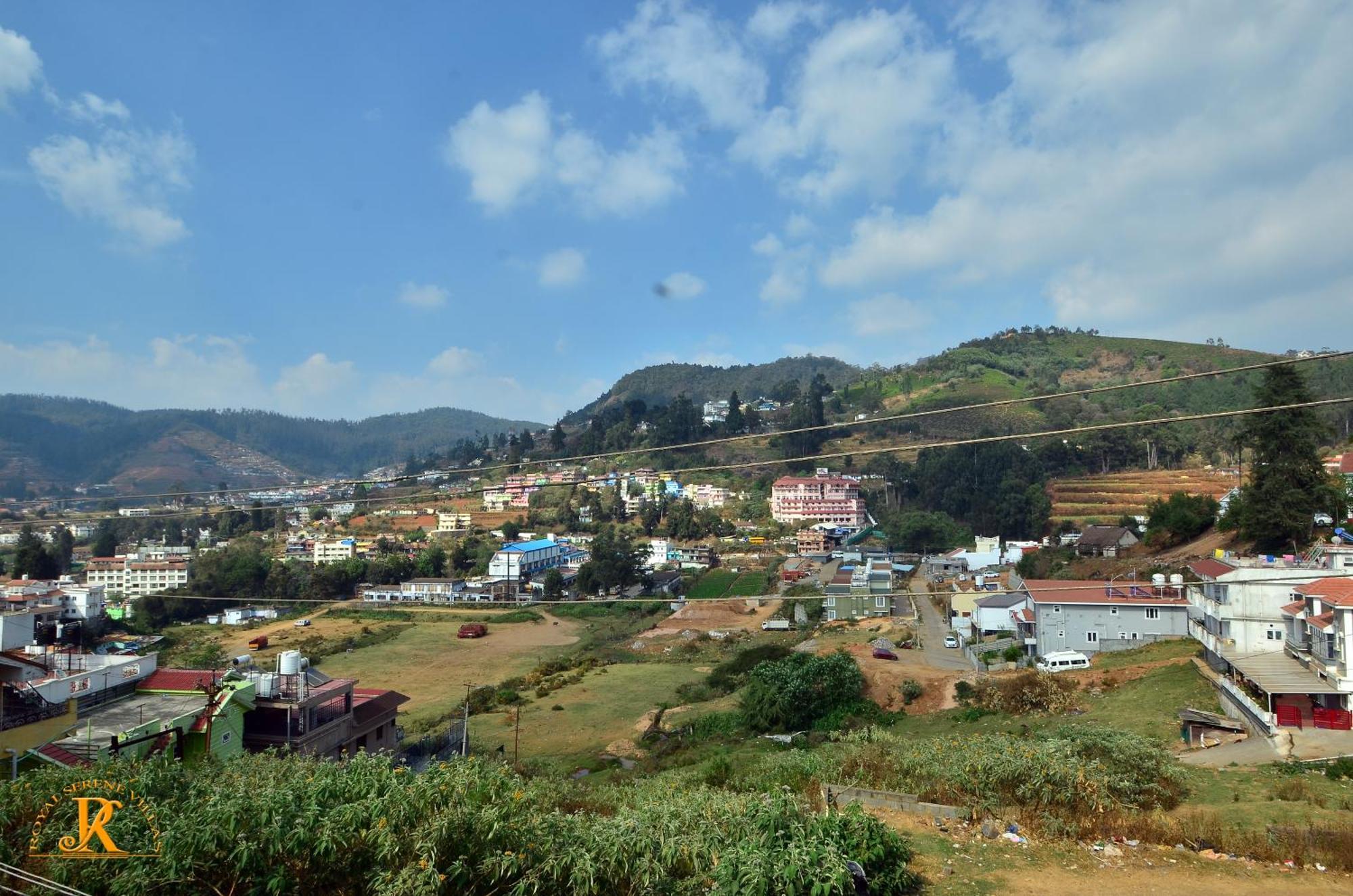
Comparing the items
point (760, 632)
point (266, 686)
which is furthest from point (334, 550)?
point (266, 686)

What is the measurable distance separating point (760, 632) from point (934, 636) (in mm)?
7661

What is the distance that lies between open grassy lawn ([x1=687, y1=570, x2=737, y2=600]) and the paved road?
9226 millimetres

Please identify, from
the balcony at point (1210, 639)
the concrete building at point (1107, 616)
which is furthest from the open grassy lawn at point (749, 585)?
the balcony at point (1210, 639)

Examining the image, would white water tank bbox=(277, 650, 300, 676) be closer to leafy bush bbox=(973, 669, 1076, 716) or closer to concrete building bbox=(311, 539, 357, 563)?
leafy bush bbox=(973, 669, 1076, 716)

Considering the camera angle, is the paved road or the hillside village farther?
the paved road

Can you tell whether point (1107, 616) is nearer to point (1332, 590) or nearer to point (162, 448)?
point (1332, 590)

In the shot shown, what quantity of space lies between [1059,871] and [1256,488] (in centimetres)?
2222

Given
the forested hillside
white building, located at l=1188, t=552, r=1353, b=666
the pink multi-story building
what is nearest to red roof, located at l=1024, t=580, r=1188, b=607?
white building, located at l=1188, t=552, r=1353, b=666

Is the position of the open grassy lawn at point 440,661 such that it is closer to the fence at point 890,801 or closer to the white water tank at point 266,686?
the white water tank at point 266,686

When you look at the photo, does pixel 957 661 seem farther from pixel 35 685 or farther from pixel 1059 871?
pixel 35 685

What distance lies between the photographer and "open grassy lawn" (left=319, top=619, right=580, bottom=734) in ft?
77.7

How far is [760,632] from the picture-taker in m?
32.8

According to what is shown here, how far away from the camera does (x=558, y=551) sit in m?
50.3

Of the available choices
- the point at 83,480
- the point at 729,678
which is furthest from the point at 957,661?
the point at 83,480
